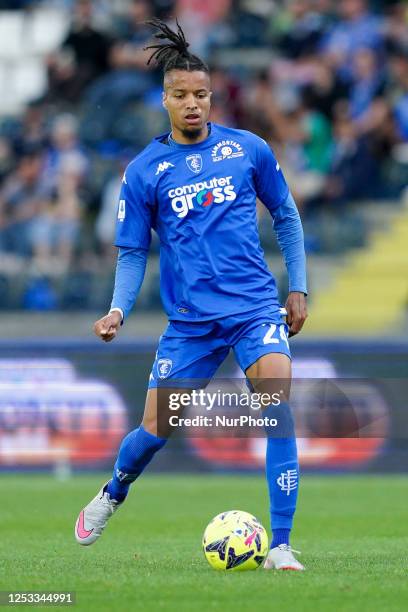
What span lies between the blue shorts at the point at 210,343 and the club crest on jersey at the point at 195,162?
0.76 m

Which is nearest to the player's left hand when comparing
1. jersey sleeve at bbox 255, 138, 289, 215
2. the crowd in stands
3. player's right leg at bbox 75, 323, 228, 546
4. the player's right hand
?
player's right leg at bbox 75, 323, 228, 546

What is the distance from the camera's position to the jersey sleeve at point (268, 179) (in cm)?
727

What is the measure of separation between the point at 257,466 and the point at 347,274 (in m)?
3.63

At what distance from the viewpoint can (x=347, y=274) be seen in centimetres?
1747

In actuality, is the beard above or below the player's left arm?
above

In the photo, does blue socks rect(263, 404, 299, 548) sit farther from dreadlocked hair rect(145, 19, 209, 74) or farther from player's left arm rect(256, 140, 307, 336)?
dreadlocked hair rect(145, 19, 209, 74)

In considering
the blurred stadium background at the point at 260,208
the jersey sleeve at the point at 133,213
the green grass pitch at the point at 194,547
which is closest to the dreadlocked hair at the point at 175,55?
the jersey sleeve at the point at 133,213

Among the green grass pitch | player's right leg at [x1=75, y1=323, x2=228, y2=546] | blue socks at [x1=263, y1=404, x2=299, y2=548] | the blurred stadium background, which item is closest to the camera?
the green grass pitch

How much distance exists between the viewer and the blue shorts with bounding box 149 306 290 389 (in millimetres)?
7035

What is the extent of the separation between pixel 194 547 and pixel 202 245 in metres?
2.16

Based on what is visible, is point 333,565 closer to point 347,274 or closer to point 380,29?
point 347,274

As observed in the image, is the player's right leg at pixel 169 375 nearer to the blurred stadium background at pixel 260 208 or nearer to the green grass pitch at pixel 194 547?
the green grass pitch at pixel 194 547

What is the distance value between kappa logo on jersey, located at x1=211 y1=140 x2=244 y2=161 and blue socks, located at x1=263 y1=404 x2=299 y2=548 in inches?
50.7

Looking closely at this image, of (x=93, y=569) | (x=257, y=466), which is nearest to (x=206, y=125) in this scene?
(x=93, y=569)
